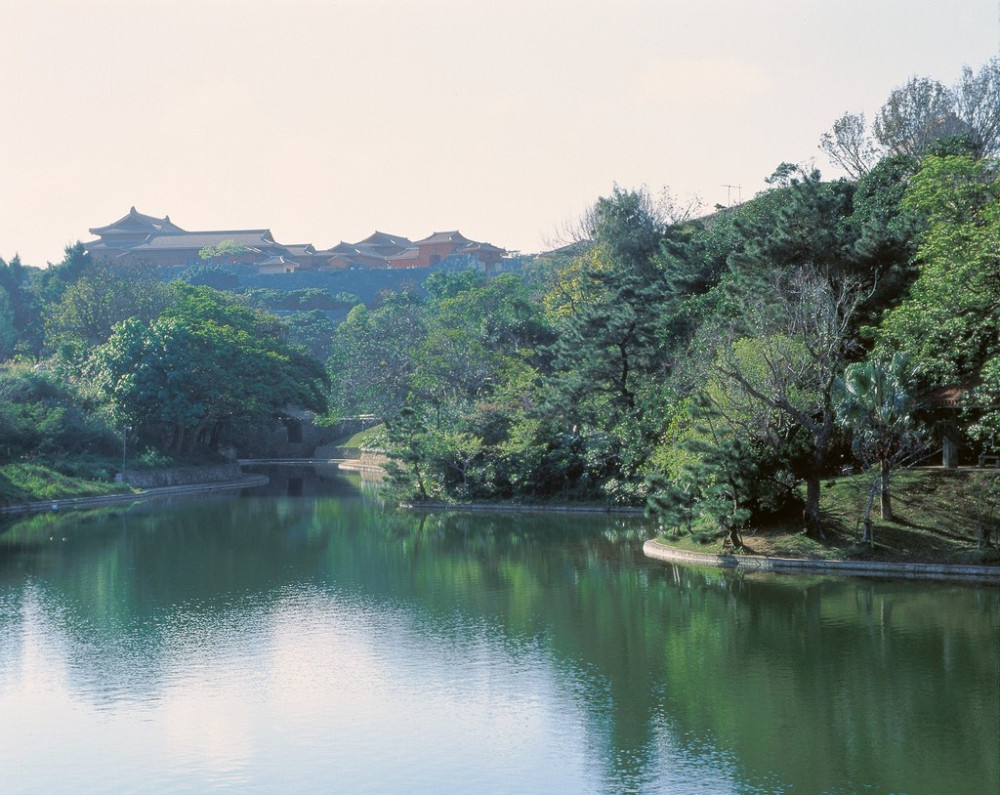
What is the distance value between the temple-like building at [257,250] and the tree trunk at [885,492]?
71.2 m

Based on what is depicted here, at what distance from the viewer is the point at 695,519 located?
26.3 metres

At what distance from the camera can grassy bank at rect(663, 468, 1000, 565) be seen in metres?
23.2

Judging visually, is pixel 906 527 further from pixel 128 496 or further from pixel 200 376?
pixel 200 376

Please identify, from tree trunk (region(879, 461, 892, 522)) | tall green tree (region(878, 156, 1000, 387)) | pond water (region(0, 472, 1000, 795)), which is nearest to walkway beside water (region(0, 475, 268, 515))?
pond water (region(0, 472, 1000, 795))

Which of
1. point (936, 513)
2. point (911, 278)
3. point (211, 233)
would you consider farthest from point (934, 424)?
point (211, 233)

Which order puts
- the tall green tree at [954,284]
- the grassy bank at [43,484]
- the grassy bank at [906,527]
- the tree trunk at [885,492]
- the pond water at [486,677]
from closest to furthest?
the pond water at [486,677]
the tall green tree at [954,284]
the grassy bank at [906,527]
the tree trunk at [885,492]
the grassy bank at [43,484]

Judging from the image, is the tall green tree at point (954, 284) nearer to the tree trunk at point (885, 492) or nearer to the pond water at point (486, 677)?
the tree trunk at point (885, 492)

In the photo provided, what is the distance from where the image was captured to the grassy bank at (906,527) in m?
23.2

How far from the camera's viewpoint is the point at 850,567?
76.4ft

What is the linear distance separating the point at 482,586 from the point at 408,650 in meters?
5.87

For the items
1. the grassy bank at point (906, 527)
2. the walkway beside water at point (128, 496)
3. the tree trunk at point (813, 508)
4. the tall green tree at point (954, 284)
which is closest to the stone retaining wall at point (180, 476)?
the walkway beside water at point (128, 496)

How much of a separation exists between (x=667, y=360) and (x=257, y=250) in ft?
225

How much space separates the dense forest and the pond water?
3336mm

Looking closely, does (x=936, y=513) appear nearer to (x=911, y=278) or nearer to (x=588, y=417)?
(x=911, y=278)
